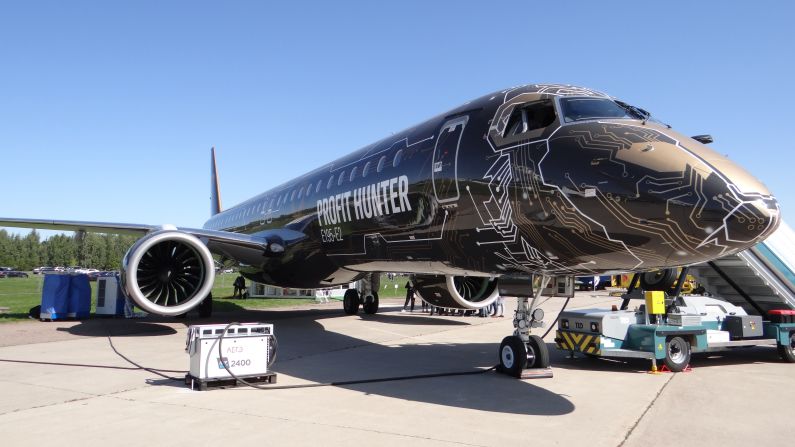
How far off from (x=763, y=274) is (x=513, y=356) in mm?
6470

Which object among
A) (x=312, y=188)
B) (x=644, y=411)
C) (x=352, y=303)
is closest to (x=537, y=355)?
(x=644, y=411)

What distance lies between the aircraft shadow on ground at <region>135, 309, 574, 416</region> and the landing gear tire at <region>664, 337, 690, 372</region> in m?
2.88

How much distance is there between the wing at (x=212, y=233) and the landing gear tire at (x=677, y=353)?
8009 millimetres

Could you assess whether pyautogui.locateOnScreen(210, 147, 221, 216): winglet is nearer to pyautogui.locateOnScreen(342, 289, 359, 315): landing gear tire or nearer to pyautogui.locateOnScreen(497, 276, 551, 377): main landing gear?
pyautogui.locateOnScreen(342, 289, 359, 315): landing gear tire

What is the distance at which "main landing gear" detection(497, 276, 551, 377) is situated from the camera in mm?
8180

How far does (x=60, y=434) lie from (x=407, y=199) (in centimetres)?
551

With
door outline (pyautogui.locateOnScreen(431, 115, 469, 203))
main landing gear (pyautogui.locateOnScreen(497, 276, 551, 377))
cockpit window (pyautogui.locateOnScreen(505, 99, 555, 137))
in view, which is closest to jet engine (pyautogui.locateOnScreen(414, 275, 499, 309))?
main landing gear (pyautogui.locateOnScreen(497, 276, 551, 377))

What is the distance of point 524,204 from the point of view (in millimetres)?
6715

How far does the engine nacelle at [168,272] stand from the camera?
1163 centimetres

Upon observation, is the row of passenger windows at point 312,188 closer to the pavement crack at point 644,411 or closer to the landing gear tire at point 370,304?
the landing gear tire at point 370,304

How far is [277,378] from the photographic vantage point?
8.14 m

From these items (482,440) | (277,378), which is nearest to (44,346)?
(277,378)

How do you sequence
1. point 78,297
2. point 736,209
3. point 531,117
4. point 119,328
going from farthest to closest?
point 78,297, point 119,328, point 531,117, point 736,209

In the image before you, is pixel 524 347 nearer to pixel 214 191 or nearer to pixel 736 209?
pixel 736 209
